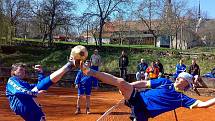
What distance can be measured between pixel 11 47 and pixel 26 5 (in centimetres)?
1151

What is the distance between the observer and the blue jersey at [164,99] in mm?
7582

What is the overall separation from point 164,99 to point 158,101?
4.2 inches

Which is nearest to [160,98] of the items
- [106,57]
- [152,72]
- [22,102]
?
[22,102]

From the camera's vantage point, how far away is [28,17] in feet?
191

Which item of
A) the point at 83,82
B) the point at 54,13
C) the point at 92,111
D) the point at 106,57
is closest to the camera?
the point at 83,82

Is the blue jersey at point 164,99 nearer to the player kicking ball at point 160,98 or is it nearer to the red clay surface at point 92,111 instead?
the player kicking ball at point 160,98

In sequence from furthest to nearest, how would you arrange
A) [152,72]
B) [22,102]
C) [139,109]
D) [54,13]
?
[54,13], [152,72], [22,102], [139,109]

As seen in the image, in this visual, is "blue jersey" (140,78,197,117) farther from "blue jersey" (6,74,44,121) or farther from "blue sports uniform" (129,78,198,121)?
"blue jersey" (6,74,44,121)

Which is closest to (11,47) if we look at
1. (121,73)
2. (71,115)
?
(121,73)

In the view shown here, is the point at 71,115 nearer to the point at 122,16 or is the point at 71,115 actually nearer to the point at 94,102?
the point at 94,102

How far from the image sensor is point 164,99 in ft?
25.0

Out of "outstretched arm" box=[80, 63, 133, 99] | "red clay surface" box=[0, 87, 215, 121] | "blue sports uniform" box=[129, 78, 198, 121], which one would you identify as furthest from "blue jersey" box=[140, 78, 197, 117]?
"red clay surface" box=[0, 87, 215, 121]

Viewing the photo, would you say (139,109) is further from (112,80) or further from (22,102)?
(22,102)

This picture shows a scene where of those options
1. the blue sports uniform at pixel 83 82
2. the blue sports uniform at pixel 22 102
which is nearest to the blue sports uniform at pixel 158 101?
the blue sports uniform at pixel 22 102
